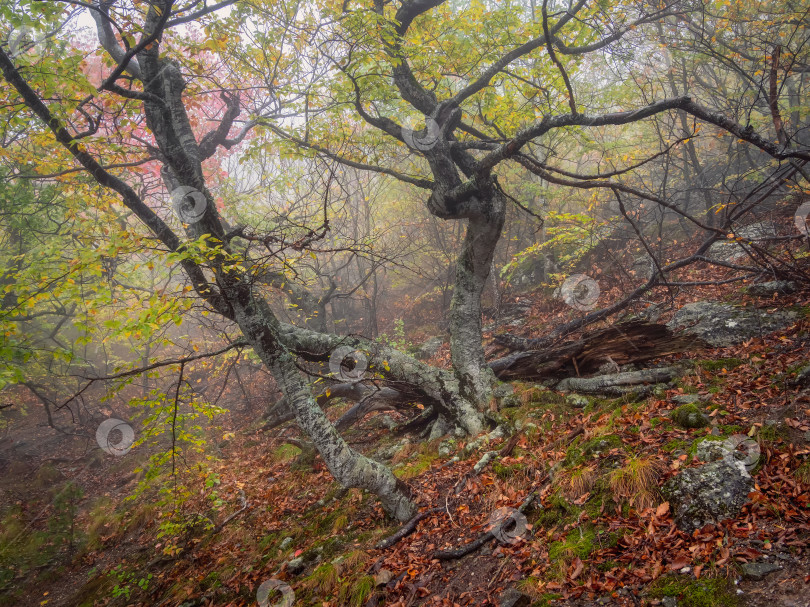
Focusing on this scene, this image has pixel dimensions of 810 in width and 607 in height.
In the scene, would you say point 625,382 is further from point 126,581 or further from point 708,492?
point 126,581

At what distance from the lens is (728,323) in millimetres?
6027

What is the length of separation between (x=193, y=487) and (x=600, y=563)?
330 inches

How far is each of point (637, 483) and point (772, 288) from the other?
5650mm

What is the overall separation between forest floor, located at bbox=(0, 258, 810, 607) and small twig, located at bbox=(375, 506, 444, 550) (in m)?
0.06

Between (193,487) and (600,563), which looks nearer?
(600,563)

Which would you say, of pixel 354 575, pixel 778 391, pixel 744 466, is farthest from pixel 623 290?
pixel 354 575

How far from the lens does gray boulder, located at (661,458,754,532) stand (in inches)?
115

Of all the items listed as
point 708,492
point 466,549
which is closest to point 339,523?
point 466,549

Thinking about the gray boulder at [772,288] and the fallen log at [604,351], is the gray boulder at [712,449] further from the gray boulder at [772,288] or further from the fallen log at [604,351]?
the gray boulder at [772,288]

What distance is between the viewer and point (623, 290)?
10.1 metres

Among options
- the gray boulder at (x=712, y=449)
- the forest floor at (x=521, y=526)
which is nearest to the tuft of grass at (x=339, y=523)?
the forest floor at (x=521, y=526)

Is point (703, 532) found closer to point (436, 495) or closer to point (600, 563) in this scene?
point (600, 563)

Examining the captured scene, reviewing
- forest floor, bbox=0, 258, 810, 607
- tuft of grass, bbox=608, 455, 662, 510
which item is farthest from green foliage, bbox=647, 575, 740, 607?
tuft of grass, bbox=608, 455, 662, 510

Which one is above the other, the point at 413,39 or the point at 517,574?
the point at 413,39
